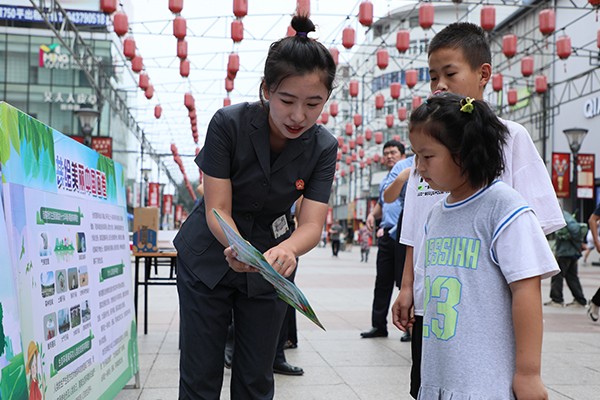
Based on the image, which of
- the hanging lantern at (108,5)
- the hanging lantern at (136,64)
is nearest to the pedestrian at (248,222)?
the hanging lantern at (108,5)

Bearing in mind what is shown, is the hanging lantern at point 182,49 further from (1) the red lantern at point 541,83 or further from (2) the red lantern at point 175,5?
(1) the red lantern at point 541,83

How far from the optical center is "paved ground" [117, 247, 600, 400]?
4.01 m

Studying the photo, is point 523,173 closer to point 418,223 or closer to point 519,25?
point 418,223

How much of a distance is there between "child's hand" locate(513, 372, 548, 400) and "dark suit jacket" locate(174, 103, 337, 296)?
3.00ft

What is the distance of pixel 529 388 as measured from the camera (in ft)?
5.83

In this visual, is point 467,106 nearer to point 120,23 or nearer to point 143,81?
point 120,23

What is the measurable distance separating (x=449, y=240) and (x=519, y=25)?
93.9ft

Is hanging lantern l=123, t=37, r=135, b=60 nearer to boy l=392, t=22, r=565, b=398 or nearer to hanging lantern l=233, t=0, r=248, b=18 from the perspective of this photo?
hanging lantern l=233, t=0, r=248, b=18

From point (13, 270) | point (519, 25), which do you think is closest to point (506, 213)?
point (13, 270)

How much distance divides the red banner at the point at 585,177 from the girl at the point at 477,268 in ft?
54.6

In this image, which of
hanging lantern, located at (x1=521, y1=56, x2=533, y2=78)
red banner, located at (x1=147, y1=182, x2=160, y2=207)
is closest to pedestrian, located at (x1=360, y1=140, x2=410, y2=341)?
hanging lantern, located at (x1=521, y1=56, x2=533, y2=78)

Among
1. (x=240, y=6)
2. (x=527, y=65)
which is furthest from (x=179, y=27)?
(x=527, y=65)

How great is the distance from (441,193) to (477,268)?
584 mm

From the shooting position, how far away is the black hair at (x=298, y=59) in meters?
2.15
